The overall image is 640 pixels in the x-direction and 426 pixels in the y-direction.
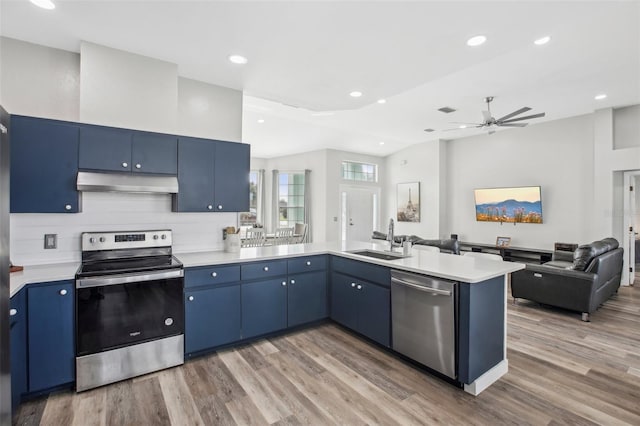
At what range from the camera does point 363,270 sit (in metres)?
3.10

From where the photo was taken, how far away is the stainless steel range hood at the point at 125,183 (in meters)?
2.57

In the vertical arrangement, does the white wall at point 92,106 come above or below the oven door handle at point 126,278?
above

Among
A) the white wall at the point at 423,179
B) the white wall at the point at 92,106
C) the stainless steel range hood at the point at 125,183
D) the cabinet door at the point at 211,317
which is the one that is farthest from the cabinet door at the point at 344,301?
the white wall at the point at 423,179

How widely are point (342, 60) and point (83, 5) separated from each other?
198 cm

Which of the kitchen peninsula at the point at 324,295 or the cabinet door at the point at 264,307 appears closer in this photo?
the kitchen peninsula at the point at 324,295

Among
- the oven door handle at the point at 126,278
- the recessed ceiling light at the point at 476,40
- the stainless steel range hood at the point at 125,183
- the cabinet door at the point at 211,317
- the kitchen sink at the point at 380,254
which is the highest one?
the recessed ceiling light at the point at 476,40

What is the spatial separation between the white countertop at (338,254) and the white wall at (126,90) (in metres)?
1.27

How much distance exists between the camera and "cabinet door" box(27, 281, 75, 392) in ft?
7.04

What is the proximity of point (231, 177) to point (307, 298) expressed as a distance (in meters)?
1.55

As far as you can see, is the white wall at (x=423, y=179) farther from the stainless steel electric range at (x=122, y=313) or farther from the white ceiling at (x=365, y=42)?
the stainless steel electric range at (x=122, y=313)

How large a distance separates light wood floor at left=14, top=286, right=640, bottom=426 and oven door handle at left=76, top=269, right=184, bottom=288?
79 centimetres

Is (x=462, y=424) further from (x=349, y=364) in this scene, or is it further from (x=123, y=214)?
(x=123, y=214)

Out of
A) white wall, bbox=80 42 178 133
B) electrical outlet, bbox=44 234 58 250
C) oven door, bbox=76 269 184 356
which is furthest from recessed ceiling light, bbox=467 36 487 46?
electrical outlet, bbox=44 234 58 250

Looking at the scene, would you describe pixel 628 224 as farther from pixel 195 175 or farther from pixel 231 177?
pixel 195 175
